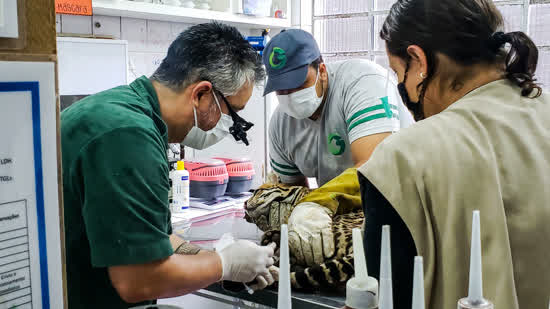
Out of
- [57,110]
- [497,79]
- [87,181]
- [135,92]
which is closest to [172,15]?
[135,92]

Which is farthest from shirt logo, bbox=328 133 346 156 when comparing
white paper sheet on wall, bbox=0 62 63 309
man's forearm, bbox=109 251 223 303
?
Result: white paper sheet on wall, bbox=0 62 63 309

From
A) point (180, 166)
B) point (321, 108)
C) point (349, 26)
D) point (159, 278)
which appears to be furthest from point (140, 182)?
point (349, 26)

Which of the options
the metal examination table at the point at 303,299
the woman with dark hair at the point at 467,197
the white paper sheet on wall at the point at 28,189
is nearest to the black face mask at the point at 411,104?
the woman with dark hair at the point at 467,197

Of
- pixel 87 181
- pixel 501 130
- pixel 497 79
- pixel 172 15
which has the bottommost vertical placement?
pixel 87 181

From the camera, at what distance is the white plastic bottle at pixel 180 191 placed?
2.84 meters

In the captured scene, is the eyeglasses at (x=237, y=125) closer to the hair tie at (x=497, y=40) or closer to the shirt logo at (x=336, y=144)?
the shirt logo at (x=336, y=144)

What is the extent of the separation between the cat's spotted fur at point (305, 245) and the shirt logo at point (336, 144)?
0.46 m

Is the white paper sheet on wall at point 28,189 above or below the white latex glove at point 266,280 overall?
above

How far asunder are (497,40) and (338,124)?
121 cm

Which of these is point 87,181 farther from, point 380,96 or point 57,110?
point 380,96

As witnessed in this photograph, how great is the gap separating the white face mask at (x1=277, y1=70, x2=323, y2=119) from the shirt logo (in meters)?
0.15

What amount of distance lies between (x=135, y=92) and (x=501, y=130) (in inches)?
37.7

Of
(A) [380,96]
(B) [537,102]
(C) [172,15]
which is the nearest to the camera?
(B) [537,102]

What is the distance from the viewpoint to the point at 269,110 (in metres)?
4.22
